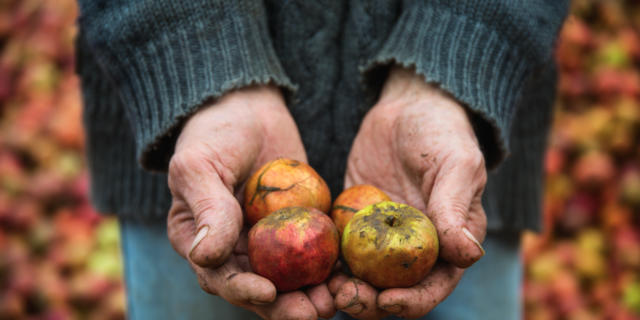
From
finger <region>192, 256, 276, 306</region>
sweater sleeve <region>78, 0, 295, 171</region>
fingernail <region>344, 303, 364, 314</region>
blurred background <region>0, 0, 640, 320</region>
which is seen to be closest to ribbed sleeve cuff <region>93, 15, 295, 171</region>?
sweater sleeve <region>78, 0, 295, 171</region>

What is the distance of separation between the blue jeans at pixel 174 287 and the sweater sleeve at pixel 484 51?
0.47m

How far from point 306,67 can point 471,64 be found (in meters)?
0.52

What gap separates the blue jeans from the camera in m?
1.87

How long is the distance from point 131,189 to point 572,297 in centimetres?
262

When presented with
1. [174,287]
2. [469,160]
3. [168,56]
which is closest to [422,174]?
[469,160]

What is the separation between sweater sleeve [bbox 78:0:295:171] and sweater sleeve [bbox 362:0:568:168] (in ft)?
1.39

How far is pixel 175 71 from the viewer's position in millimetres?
1610

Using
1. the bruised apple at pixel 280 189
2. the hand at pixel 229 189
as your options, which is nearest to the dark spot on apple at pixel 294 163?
the bruised apple at pixel 280 189

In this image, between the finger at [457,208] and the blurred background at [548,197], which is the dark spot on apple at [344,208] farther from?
the blurred background at [548,197]

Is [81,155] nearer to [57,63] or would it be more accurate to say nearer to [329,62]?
[57,63]

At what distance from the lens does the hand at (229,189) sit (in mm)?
1201

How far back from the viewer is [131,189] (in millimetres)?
1878

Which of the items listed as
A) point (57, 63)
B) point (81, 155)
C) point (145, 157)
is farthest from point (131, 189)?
point (57, 63)

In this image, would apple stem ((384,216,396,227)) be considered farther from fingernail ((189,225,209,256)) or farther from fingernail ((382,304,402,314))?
fingernail ((189,225,209,256))
